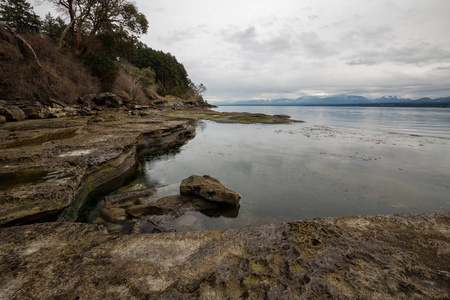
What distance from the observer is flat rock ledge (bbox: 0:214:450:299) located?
2.47m

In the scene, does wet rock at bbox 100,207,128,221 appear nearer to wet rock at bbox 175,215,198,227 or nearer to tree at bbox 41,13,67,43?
wet rock at bbox 175,215,198,227

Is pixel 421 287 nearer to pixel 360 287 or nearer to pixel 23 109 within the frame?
pixel 360 287

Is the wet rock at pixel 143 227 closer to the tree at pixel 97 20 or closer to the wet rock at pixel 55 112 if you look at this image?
the wet rock at pixel 55 112

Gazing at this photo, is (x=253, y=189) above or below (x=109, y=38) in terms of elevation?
below

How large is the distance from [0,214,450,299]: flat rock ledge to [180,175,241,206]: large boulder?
2737mm

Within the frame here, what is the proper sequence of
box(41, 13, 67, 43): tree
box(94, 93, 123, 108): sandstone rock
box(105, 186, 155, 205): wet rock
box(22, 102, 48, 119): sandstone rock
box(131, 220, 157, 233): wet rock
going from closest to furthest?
1. box(131, 220, 157, 233): wet rock
2. box(105, 186, 155, 205): wet rock
3. box(22, 102, 48, 119): sandstone rock
4. box(94, 93, 123, 108): sandstone rock
5. box(41, 13, 67, 43): tree

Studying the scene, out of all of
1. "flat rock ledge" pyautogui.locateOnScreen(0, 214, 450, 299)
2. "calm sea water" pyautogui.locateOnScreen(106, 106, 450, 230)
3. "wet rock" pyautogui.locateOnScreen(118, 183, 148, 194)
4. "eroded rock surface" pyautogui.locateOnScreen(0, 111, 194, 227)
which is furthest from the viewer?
"wet rock" pyautogui.locateOnScreen(118, 183, 148, 194)

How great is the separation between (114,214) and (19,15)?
59.1 m

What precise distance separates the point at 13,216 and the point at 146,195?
3.60 meters

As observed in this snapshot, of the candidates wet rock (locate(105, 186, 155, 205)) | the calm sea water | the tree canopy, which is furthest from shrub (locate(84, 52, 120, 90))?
the tree canopy

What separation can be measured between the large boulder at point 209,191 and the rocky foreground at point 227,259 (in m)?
2.77

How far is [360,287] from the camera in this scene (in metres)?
2.52

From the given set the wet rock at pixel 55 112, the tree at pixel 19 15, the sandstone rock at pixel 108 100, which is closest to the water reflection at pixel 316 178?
the wet rock at pixel 55 112

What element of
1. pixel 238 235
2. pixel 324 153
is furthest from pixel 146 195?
pixel 324 153
